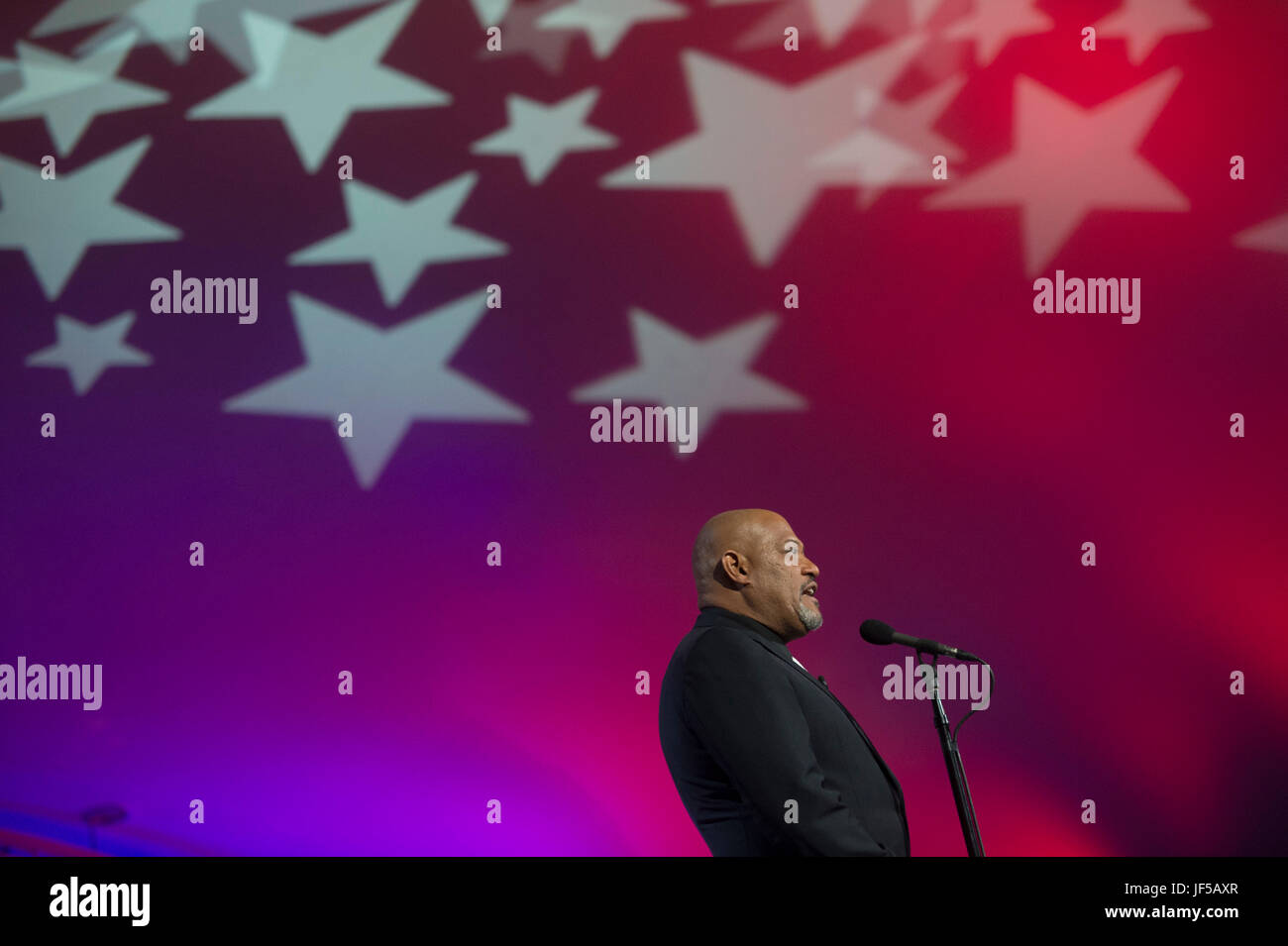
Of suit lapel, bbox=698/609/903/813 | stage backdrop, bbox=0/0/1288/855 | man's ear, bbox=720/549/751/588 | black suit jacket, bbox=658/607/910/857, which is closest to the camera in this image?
black suit jacket, bbox=658/607/910/857

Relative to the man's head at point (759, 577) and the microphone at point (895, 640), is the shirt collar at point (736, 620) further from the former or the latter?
the microphone at point (895, 640)

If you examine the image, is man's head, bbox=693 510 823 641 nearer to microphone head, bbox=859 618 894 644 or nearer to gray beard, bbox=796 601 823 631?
gray beard, bbox=796 601 823 631

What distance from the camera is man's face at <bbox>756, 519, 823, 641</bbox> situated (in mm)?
2238

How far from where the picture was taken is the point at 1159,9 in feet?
10.8

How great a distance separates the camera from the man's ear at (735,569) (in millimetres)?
2232

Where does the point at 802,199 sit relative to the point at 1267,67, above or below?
below

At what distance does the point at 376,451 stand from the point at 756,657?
5.59 feet

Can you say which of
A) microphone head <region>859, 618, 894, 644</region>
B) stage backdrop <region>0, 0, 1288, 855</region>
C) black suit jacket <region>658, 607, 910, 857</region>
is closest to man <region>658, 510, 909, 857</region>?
black suit jacket <region>658, 607, 910, 857</region>

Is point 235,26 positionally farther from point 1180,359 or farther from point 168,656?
point 1180,359

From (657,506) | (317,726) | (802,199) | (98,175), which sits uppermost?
(98,175)

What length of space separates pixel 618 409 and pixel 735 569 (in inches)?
45.9

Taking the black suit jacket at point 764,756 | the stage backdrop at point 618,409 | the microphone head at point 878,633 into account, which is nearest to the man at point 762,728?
the black suit jacket at point 764,756

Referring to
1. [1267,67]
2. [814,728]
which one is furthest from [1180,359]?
[814,728]

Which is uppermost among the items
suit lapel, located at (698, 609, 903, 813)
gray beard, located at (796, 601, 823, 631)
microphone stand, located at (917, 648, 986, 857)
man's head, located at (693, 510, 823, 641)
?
man's head, located at (693, 510, 823, 641)
